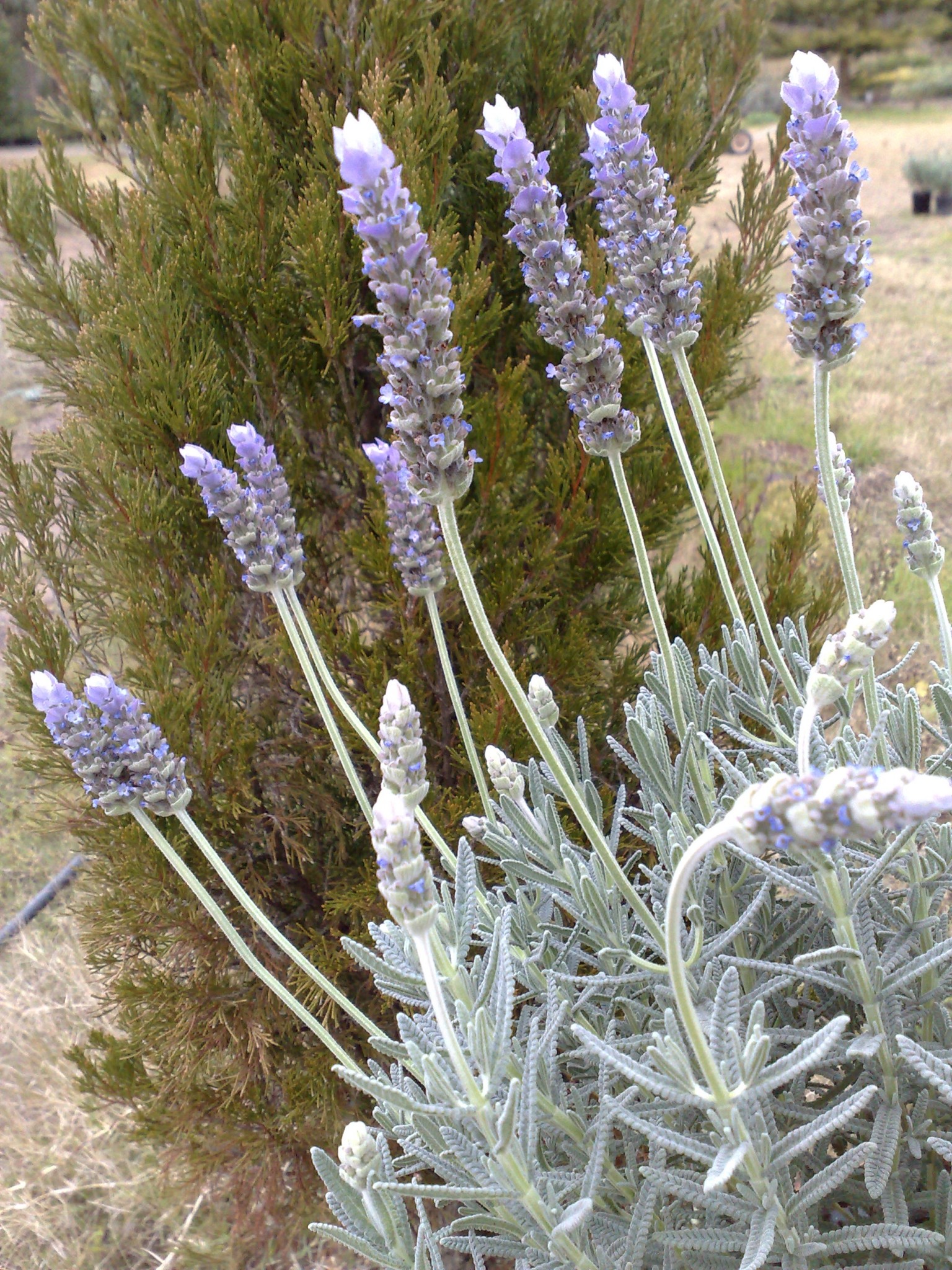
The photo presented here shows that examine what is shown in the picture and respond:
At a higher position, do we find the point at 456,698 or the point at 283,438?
the point at 283,438

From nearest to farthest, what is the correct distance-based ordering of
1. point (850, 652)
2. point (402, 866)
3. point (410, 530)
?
point (402, 866)
point (850, 652)
point (410, 530)

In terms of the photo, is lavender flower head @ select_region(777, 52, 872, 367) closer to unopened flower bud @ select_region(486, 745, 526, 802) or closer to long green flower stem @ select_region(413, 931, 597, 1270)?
unopened flower bud @ select_region(486, 745, 526, 802)

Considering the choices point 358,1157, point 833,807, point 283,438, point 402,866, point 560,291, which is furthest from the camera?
point 283,438

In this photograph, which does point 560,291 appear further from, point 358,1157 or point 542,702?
point 358,1157

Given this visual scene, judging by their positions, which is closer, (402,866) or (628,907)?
(402,866)

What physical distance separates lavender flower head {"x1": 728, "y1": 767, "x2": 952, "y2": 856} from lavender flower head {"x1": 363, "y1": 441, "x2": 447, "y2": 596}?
88cm

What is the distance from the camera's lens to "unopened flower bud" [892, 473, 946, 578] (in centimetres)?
151

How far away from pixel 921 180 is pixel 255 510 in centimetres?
1202

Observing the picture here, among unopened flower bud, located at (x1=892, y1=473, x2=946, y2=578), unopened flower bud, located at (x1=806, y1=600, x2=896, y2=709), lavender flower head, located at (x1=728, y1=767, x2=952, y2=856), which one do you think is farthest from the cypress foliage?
lavender flower head, located at (x1=728, y1=767, x2=952, y2=856)

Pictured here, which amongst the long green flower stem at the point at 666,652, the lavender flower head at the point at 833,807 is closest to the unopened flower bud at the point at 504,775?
the long green flower stem at the point at 666,652

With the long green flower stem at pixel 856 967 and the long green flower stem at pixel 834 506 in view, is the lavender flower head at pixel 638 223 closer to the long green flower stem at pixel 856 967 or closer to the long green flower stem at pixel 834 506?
the long green flower stem at pixel 834 506

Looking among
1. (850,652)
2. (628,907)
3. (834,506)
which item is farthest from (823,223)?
(628,907)

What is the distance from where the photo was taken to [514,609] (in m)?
2.29

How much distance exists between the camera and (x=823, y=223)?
4.28 ft
